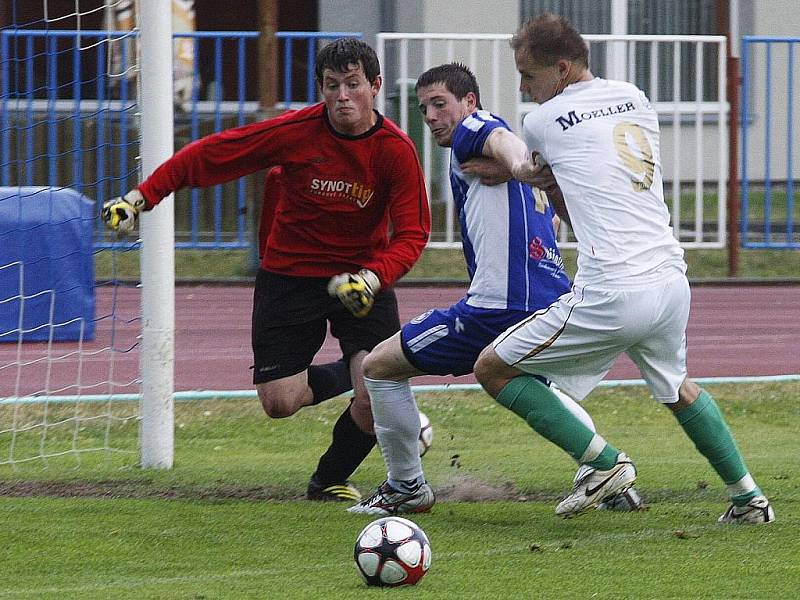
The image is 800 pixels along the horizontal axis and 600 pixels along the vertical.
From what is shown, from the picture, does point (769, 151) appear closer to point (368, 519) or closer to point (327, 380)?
point (327, 380)

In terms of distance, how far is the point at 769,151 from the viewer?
14672 millimetres

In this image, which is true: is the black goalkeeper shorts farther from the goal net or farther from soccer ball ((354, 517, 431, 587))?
soccer ball ((354, 517, 431, 587))

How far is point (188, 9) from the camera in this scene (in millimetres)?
17594

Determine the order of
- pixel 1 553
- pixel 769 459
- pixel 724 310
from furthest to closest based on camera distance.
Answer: pixel 724 310 → pixel 769 459 → pixel 1 553

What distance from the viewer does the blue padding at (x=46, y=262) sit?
9.95 meters

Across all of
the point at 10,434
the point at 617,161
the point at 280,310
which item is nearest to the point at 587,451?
the point at 617,161

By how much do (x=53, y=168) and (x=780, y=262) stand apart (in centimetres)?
680

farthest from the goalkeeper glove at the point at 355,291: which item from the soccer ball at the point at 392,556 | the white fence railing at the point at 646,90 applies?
the white fence railing at the point at 646,90

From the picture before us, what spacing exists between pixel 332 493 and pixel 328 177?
1.31m

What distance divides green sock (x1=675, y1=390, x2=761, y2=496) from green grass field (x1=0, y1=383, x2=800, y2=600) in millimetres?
207

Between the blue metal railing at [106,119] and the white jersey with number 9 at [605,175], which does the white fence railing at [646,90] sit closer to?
the blue metal railing at [106,119]

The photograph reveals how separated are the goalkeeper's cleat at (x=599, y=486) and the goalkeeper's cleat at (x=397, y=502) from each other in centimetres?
60

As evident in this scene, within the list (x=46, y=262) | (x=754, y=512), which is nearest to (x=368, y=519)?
(x=754, y=512)

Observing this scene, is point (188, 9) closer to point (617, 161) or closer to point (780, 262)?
point (780, 262)
